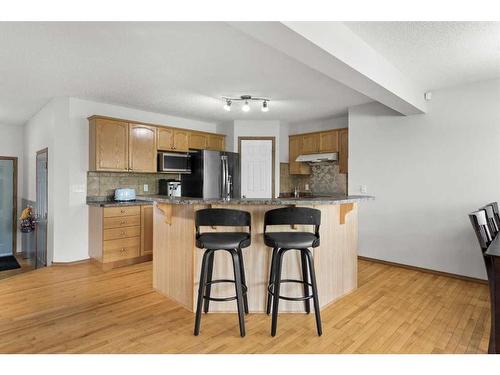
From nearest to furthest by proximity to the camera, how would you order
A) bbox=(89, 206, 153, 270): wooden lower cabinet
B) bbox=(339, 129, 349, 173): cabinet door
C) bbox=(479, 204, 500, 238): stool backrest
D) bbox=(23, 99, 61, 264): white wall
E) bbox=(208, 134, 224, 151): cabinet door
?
bbox=(479, 204, 500, 238): stool backrest → bbox=(89, 206, 153, 270): wooden lower cabinet → bbox=(23, 99, 61, 264): white wall → bbox=(339, 129, 349, 173): cabinet door → bbox=(208, 134, 224, 151): cabinet door

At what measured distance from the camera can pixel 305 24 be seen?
70.0 inches

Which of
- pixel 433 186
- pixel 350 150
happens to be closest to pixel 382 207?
pixel 433 186

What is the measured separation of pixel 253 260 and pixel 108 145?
291cm

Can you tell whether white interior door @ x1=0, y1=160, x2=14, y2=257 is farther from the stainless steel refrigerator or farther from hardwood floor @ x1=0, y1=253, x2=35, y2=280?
the stainless steel refrigerator

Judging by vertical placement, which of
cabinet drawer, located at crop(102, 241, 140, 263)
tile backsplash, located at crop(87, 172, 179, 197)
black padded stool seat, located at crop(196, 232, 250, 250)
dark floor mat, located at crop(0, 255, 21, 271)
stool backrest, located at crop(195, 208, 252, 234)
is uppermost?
tile backsplash, located at crop(87, 172, 179, 197)

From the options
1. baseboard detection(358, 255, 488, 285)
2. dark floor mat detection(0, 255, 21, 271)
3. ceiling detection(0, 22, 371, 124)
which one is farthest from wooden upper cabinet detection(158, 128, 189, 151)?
dark floor mat detection(0, 255, 21, 271)

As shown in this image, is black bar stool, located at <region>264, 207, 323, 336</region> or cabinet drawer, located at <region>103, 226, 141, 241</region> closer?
black bar stool, located at <region>264, 207, 323, 336</region>

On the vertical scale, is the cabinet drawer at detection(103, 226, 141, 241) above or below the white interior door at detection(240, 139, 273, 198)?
below

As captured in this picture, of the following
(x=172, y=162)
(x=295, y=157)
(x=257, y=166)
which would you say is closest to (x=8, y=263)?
(x=172, y=162)

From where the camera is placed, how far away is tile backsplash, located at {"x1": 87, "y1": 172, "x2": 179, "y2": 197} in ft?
14.0

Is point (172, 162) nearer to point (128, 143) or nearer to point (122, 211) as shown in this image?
point (128, 143)

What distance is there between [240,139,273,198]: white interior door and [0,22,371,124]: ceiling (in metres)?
0.89
